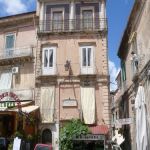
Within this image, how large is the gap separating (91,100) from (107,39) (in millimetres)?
4841

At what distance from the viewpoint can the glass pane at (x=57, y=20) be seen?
84.9 ft

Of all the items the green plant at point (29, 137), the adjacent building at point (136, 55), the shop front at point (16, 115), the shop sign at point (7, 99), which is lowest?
the green plant at point (29, 137)

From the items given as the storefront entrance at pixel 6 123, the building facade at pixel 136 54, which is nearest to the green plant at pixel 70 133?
the building facade at pixel 136 54

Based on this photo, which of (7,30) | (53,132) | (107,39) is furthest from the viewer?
(7,30)

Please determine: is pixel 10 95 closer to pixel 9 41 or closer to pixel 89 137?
pixel 9 41

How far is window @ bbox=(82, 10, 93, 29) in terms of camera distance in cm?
2563

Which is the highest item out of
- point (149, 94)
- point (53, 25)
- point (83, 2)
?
point (83, 2)

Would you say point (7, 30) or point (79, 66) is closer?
point (79, 66)

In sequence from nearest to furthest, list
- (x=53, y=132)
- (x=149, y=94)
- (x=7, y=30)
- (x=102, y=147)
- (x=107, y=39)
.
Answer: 1. (x=149, y=94)
2. (x=102, y=147)
3. (x=53, y=132)
4. (x=107, y=39)
5. (x=7, y=30)

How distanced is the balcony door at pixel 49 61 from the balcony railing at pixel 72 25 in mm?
1538

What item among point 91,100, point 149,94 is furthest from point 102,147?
point 149,94

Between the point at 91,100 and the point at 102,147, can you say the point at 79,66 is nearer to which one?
the point at 91,100

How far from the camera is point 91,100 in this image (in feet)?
77.3

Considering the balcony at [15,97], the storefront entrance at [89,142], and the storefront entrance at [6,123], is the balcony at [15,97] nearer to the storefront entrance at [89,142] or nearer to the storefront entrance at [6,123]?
the storefront entrance at [6,123]
